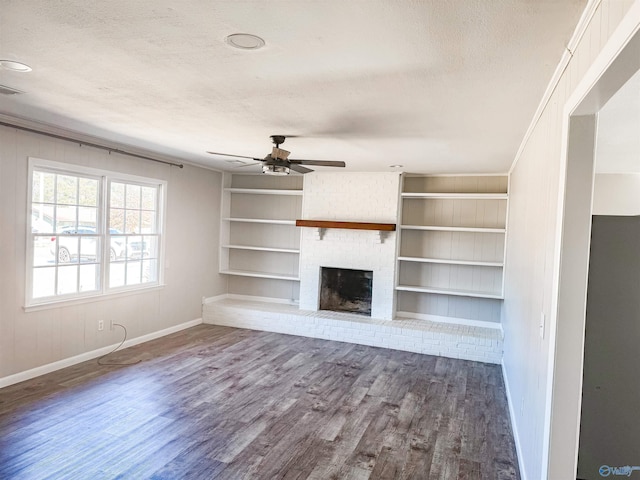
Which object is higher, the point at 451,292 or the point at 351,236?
the point at 351,236

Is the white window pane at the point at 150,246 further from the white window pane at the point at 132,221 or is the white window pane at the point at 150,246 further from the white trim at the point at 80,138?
the white trim at the point at 80,138

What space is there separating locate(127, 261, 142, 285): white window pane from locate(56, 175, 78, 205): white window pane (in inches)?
43.9

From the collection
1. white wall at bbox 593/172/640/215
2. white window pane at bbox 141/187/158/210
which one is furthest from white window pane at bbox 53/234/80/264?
white wall at bbox 593/172/640/215

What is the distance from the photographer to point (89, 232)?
15.7ft

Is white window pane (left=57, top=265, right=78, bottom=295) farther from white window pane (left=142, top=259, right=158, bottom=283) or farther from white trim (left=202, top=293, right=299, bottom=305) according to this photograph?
white trim (left=202, top=293, right=299, bottom=305)

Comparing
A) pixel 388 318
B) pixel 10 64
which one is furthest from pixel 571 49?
pixel 388 318

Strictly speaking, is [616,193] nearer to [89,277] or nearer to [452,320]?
[452,320]

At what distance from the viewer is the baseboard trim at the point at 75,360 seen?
4082 millimetres

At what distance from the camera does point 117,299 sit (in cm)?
520

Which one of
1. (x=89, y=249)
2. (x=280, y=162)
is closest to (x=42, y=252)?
(x=89, y=249)

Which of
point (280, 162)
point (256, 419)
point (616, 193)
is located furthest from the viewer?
point (616, 193)

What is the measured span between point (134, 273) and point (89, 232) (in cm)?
90

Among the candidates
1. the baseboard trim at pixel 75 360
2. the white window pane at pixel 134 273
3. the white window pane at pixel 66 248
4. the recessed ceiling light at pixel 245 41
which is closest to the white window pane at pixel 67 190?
the white window pane at pixel 66 248

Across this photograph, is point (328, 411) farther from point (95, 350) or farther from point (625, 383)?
point (95, 350)
